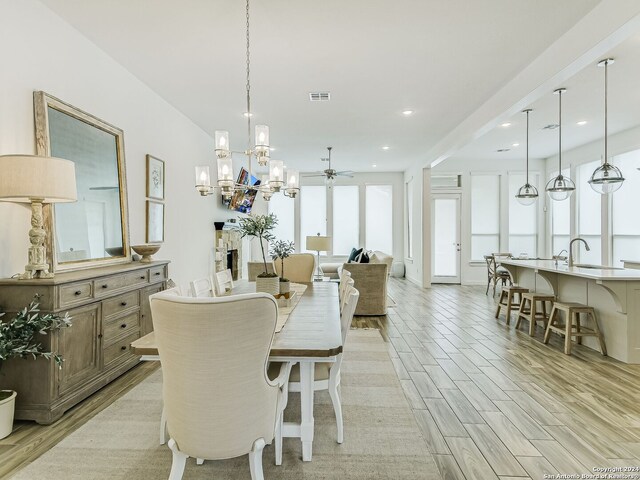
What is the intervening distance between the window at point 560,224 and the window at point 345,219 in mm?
4619

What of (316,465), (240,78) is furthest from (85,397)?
(240,78)

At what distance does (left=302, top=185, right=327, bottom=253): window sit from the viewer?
32.5 ft

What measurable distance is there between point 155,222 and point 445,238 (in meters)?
6.93

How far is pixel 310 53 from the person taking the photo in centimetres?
328

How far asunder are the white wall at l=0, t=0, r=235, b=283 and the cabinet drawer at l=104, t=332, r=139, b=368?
0.88 meters

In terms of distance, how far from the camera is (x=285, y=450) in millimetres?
2025

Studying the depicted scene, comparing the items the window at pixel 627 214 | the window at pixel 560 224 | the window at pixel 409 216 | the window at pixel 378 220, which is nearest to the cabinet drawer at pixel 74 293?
the window at pixel 409 216

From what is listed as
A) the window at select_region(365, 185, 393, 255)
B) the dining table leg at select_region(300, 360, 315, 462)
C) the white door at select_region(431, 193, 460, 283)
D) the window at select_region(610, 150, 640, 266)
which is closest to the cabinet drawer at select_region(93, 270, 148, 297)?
the dining table leg at select_region(300, 360, 315, 462)

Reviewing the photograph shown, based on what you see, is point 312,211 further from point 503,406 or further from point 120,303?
point 503,406

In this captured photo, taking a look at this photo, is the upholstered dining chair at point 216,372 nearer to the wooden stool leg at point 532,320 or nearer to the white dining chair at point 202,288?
the white dining chair at point 202,288

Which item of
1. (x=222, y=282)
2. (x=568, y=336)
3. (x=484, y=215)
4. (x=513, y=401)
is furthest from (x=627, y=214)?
(x=222, y=282)

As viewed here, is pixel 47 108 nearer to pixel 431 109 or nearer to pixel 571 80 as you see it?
pixel 431 109

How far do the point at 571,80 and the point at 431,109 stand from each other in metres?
1.57

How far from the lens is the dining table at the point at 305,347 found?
1.59 meters
